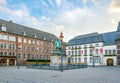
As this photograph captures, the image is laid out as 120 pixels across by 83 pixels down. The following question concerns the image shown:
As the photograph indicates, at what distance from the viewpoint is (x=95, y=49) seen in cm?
5656

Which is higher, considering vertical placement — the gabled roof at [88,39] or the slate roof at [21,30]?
the slate roof at [21,30]

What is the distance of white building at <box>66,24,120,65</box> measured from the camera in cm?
5209

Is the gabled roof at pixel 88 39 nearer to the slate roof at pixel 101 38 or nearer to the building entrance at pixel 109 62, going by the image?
the slate roof at pixel 101 38

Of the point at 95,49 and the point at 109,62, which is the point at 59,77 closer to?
the point at 109,62

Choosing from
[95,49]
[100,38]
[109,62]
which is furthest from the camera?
[95,49]

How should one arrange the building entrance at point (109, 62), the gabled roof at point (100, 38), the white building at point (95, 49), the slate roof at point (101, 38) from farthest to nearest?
the gabled roof at point (100, 38)
the slate roof at point (101, 38)
the white building at point (95, 49)
the building entrance at point (109, 62)

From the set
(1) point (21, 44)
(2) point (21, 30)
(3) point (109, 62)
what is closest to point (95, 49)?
(3) point (109, 62)

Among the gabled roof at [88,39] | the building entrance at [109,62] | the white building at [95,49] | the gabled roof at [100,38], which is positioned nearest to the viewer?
the building entrance at [109,62]

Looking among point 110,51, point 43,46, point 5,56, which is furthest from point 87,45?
point 5,56

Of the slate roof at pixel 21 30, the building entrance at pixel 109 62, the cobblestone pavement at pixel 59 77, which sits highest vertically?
the slate roof at pixel 21 30

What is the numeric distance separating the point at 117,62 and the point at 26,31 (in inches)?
1490

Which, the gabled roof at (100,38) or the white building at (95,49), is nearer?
the white building at (95,49)

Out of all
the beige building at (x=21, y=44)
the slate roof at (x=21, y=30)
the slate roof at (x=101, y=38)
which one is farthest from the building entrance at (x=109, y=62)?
the slate roof at (x=21, y=30)

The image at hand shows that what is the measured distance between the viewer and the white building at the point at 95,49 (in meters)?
52.1
